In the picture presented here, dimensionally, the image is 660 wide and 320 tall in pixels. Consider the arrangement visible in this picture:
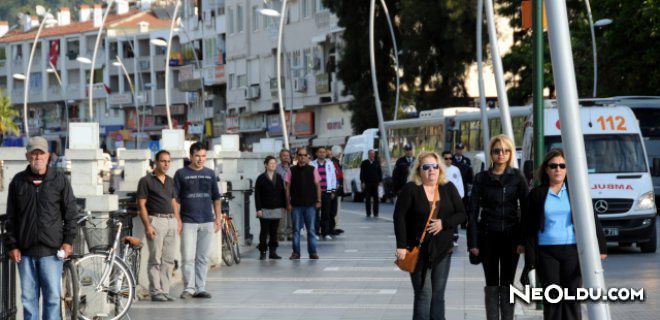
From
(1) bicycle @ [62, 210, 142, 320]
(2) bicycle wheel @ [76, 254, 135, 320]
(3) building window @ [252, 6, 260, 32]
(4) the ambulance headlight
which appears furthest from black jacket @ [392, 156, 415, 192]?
(3) building window @ [252, 6, 260, 32]

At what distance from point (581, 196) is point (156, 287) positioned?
9016 mm

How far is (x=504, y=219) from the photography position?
1252 centimetres

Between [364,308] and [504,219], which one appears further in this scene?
Result: [364,308]

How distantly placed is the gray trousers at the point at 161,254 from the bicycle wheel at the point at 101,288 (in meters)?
2.15

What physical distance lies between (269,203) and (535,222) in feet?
43.4

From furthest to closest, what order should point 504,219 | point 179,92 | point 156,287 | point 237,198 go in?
1. point 179,92
2. point 237,198
3. point 156,287
4. point 504,219

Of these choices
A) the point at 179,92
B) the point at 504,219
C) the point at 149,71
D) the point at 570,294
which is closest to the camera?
the point at 570,294

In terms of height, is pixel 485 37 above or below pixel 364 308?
above

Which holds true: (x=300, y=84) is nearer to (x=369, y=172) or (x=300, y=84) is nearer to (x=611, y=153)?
(x=369, y=172)

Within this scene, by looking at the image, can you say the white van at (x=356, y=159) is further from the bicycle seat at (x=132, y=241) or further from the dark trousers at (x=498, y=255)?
the dark trousers at (x=498, y=255)

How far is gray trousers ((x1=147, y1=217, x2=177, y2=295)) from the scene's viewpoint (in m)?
17.3

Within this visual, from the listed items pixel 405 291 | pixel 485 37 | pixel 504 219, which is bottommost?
pixel 405 291

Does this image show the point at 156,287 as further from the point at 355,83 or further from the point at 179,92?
the point at 179,92

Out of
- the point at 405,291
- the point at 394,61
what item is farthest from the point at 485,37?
the point at 405,291
